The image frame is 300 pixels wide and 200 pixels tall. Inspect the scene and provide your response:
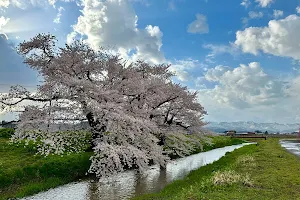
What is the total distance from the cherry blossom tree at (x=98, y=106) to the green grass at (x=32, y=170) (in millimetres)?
1405

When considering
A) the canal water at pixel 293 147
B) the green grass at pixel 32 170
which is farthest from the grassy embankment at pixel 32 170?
the canal water at pixel 293 147

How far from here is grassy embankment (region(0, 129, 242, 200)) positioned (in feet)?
75.1

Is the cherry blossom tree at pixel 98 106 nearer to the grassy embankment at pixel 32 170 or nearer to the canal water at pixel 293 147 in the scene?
the grassy embankment at pixel 32 170

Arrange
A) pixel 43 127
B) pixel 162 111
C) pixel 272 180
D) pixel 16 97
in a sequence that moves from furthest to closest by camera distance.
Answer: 1. pixel 162 111
2. pixel 16 97
3. pixel 43 127
4. pixel 272 180

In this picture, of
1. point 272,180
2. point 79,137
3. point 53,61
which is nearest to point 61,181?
point 79,137

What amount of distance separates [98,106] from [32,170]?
7855mm

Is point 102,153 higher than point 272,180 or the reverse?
higher

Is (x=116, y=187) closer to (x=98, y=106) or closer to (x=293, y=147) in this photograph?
(x=98, y=106)

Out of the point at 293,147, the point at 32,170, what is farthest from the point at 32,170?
the point at 293,147

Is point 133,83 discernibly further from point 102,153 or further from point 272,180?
point 272,180

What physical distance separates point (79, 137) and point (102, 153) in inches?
237

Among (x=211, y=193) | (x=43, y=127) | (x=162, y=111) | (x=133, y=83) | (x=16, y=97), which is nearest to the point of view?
(x=211, y=193)

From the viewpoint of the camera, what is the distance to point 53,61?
93.7ft

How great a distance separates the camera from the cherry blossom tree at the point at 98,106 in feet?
84.3
